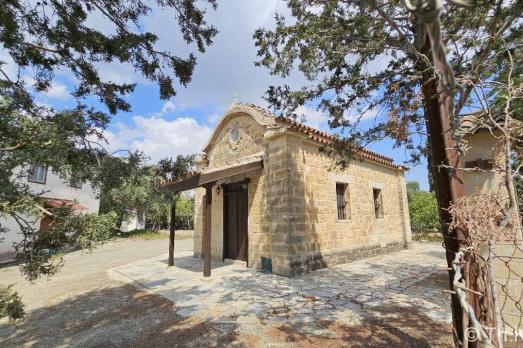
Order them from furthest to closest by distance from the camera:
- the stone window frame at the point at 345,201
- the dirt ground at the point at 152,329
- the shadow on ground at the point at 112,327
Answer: the stone window frame at the point at 345,201 → the shadow on ground at the point at 112,327 → the dirt ground at the point at 152,329

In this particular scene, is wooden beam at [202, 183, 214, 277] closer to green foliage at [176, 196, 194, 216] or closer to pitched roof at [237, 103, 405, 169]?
pitched roof at [237, 103, 405, 169]

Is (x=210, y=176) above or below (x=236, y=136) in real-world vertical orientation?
below

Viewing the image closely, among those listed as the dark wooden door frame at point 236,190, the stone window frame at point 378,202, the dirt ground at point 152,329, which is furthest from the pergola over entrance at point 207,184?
the stone window frame at point 378,202

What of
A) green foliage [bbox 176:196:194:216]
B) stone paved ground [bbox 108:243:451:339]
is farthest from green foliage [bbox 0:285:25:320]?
green foliage [bbox 176:196:194:216]

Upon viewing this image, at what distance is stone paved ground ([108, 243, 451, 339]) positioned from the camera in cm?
440

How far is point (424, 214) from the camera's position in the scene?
18.5m

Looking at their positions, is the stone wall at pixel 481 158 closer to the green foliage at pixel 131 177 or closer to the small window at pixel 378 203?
the green foliage at pixel 131 177

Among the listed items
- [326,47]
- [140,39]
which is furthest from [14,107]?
[326,47]

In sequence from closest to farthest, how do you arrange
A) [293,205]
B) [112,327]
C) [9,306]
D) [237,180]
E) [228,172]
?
[9,306], [112,327], [293,205], [228,172], [237,180]

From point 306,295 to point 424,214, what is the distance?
16124 mm

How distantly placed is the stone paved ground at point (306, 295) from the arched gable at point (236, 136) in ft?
11.9

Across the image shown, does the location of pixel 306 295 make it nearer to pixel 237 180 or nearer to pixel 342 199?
pixel 237 180

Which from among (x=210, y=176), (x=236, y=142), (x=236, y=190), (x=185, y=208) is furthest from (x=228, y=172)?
(x=185, y=208)

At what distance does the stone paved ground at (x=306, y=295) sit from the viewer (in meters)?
4.40
